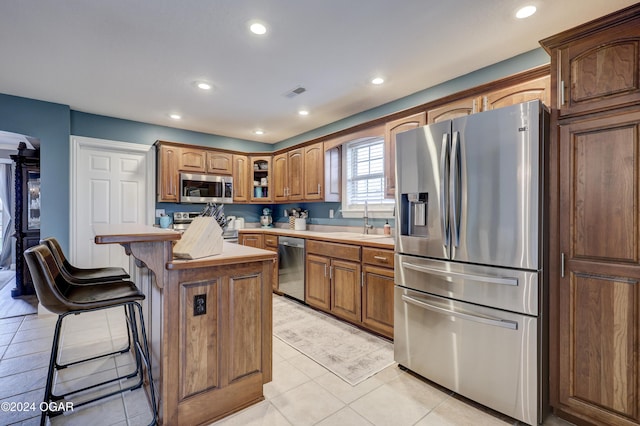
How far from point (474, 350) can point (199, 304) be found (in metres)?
1.68

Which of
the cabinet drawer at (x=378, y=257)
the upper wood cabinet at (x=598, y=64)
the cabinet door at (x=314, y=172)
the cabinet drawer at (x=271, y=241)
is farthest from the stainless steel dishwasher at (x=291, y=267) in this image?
the upper wood cabinet at (x=598, y=64)

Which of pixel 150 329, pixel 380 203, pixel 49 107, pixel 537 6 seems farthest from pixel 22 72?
pixel 537 6

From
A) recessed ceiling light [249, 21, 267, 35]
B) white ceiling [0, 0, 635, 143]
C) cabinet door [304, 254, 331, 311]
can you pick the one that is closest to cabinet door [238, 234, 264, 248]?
cabinet door [304, 254, 331, 311]

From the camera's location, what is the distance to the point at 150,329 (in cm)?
191

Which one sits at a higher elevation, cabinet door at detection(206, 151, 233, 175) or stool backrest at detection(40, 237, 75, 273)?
cabinet door at detection(206, 151, 233, 175)

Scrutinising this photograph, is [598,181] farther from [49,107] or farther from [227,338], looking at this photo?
[49,107]

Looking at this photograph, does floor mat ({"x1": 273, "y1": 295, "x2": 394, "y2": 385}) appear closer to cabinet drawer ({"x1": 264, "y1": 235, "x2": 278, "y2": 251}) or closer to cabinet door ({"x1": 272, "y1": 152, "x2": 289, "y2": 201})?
cabinet drawer ({"x1": 264, "y1": 235, "x2": 278, "y2": 251})

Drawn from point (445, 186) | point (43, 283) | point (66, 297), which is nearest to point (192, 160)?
point (66, 297)

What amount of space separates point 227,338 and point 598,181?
7.35 feet

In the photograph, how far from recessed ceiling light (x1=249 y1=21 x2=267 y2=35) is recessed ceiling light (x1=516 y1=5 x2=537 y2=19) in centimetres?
176

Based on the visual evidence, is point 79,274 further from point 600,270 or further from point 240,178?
point 600,270

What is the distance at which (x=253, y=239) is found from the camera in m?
4.51

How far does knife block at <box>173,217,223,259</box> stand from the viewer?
167 cm

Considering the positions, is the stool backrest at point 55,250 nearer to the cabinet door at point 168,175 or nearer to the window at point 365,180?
the cabinet door at point 168,175
